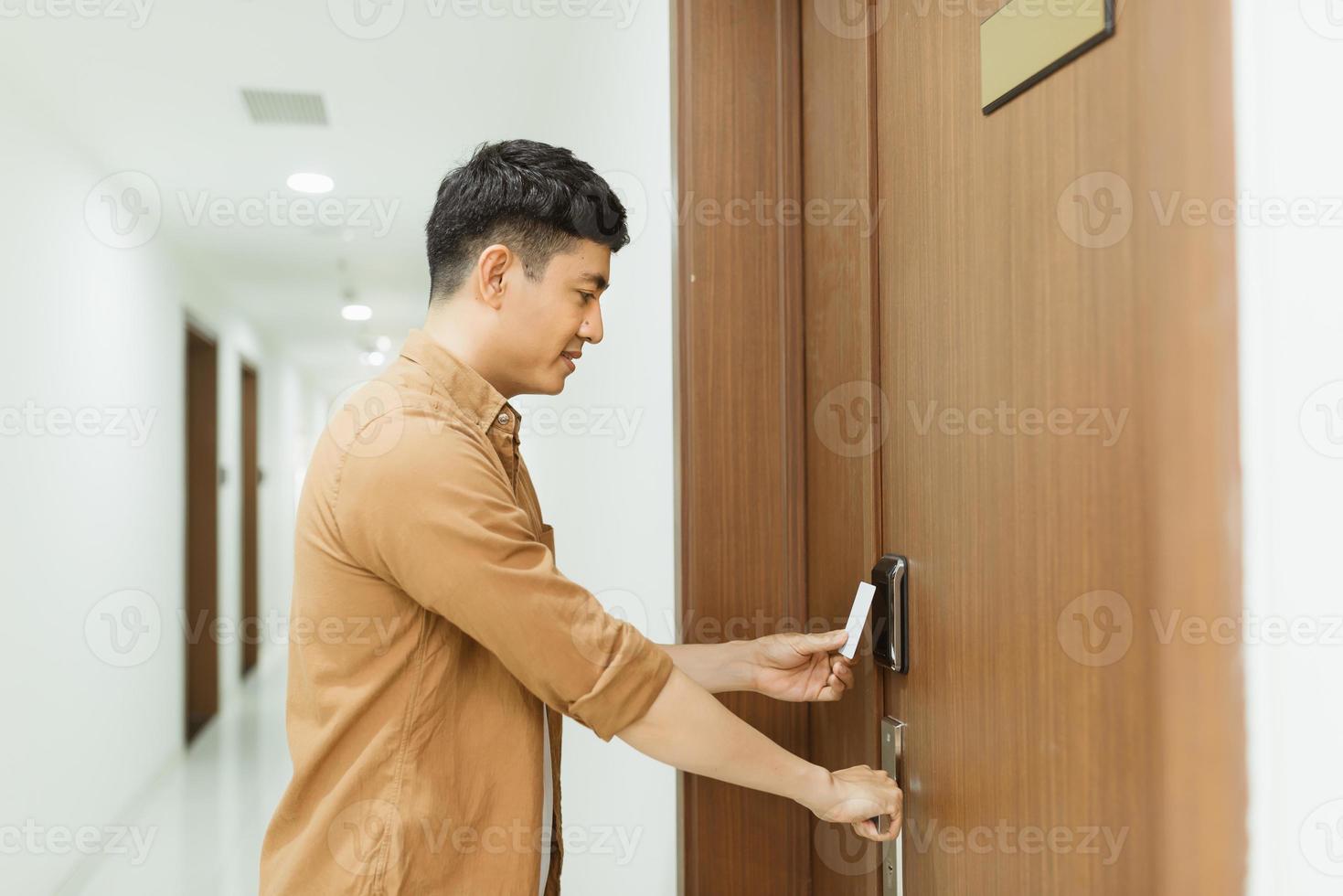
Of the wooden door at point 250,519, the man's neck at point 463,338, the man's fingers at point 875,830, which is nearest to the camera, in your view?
the man's fingers at point 875,830

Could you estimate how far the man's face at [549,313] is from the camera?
1006 millimetres

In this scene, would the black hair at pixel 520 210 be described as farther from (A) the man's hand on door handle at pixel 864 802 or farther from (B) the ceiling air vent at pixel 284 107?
(B) the ceiling air vent at pixel 284 107

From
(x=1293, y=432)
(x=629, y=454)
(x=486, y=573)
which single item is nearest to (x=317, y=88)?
(x=629, y=454)

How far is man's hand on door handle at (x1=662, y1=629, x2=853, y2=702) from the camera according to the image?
3.42 feet

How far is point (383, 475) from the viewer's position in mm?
803

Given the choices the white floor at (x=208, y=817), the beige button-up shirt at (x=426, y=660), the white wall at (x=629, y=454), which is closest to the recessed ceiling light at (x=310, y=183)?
the white wall at (x=629, y=454)

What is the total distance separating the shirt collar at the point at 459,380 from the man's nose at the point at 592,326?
0.43 feet

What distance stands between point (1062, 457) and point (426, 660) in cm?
62

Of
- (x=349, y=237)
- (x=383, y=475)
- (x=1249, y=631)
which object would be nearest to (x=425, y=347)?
(x=383, y=475)

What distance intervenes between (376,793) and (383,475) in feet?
1.04

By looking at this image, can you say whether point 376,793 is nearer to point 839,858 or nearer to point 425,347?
point 425,347

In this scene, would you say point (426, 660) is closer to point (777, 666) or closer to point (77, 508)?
point (777, 666)

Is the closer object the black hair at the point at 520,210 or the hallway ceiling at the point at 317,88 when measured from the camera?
the black hair at the point at 520,210

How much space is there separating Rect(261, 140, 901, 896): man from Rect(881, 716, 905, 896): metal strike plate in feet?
0.17
